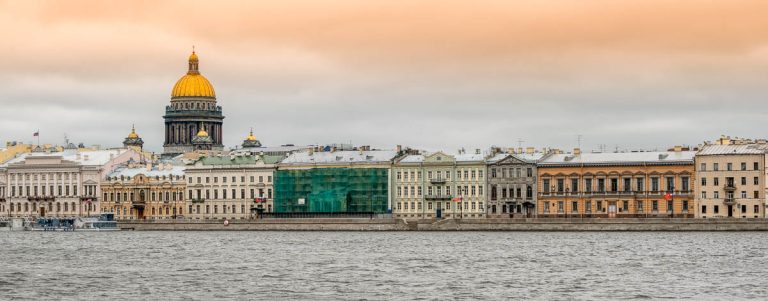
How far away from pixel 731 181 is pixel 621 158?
7384mm

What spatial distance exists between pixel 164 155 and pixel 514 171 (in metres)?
52.9

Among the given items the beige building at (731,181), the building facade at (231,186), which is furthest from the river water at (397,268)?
the building facade at (231,186)

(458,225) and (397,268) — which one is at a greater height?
(458,225)

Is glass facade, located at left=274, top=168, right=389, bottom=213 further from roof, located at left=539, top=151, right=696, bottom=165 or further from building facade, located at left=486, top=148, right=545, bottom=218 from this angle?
roof, located at left=539, top=151, right=696, bottom=165

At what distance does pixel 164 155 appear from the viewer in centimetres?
14975

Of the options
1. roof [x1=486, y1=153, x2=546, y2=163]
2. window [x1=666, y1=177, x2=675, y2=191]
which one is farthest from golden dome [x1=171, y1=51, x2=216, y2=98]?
window [x1=666, y1=177, x2=675, y2=191]

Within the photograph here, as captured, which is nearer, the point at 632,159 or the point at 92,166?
the point at 632,159

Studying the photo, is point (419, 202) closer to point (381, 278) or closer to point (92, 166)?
point (92, 166)

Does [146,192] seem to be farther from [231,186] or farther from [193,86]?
[193,86]

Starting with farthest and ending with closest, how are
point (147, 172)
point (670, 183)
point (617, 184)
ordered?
point (147, 172)
point (617, 184)
point (670, 183)

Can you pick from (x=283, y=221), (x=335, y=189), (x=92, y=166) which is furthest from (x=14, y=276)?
(x=92, y=166)

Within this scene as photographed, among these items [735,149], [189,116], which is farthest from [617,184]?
[189,116]

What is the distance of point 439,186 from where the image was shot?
353ft

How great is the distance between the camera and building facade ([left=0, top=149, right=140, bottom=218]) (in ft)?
403
